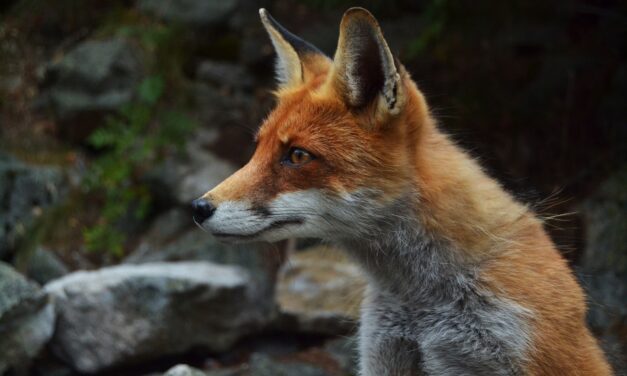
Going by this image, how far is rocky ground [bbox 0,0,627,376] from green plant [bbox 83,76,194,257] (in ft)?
0.11

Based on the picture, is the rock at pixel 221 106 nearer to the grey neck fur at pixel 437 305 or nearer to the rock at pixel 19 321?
the rock at pixel 19 321

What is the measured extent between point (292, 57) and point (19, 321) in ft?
10.2

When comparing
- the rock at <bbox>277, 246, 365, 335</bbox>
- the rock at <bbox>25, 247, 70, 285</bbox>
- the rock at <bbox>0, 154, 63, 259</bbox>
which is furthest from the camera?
the rock at <bbox>0, 154, 63, 259</bbox>

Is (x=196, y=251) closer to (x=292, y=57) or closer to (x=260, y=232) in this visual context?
(x=292, y=57)

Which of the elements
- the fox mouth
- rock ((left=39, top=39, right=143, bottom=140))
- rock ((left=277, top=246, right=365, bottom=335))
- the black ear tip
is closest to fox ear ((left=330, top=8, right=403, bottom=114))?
the black ear tip

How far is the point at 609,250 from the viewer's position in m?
6.04

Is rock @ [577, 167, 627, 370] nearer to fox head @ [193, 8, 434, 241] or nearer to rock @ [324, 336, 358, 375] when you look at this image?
rock @ [324, 336, 358, 375]

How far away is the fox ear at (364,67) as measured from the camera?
11.2ft

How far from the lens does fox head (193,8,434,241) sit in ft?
11.5

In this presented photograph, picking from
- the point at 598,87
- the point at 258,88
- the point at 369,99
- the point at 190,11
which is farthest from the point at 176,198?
the point at 369,99

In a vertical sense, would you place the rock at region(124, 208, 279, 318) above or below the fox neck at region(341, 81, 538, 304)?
below

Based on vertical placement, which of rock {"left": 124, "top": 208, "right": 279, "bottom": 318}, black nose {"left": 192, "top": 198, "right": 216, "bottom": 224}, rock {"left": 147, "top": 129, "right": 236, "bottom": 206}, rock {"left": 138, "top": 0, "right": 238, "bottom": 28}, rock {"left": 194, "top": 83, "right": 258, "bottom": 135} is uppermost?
rock {"left": 138, "top": 0, "right": 238, "bottom": 28}

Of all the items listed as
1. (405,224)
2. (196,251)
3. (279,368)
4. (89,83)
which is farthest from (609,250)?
(89,83)

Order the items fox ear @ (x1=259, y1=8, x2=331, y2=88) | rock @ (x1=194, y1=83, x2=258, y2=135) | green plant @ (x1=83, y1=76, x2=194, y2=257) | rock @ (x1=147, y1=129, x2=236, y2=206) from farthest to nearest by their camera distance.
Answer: rock @ (x1=194, y1=83, x2=258, y2=135) → rock @ (x1=147, y1=129, x2=236, y2=206) → green plant @ (x1=83, y1=76, x2=194, y2=257) → fox ear @ (x1=259, y1=8, x2=331, y2=88)
